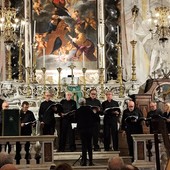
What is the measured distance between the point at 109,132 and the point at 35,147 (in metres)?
2.51

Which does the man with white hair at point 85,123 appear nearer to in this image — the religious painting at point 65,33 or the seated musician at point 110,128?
the seated musician at point 110,128

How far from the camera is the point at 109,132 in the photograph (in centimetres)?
1213

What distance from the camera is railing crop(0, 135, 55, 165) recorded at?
9914 mm

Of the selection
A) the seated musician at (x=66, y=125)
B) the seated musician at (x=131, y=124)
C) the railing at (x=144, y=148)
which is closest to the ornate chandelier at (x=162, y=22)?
the seated musician at (x=131, y=124)

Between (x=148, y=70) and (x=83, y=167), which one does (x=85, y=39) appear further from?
(x=83, y=167)

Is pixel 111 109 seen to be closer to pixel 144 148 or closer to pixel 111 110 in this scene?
pixel 111 110

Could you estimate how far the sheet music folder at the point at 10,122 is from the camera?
10.1 metres

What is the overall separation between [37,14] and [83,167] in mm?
7594

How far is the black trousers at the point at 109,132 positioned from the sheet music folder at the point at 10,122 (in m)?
2.71

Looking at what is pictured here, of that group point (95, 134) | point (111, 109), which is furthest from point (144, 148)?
point (95, 134)

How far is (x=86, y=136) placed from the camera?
35.0 feet

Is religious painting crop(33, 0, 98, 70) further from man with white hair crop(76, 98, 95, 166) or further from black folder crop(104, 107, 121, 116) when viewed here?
man with white hair crop(76, 98, 95, 166)

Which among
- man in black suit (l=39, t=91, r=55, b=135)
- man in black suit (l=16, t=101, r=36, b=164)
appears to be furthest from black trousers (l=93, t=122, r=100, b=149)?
man in black suit (l=16, t=101, r=36, b=164)

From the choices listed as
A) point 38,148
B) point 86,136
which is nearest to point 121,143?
point 86,136
